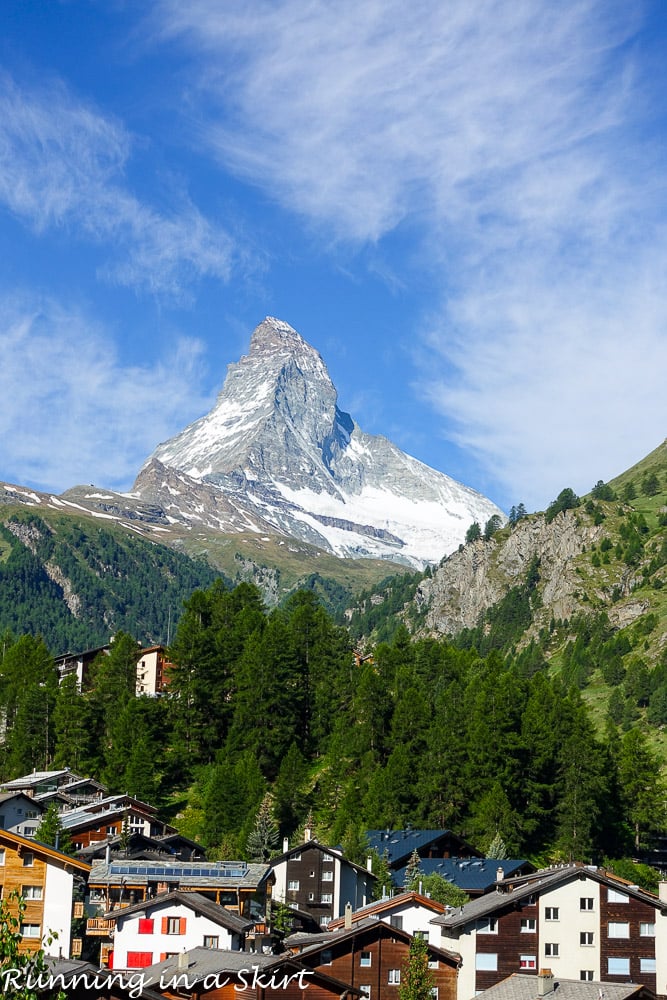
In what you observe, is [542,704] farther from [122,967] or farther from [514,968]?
[122,967]

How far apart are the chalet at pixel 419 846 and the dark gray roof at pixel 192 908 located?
86.7ft

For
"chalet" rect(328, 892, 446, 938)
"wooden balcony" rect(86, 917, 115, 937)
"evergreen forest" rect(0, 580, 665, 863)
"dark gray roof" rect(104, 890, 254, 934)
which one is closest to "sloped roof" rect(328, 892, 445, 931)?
"chalet" rect(328, 892, 446, 938)

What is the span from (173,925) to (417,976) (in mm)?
17778

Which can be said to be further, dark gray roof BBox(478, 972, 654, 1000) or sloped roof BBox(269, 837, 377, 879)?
sloped roof BBox(269, 837, 377, 879)

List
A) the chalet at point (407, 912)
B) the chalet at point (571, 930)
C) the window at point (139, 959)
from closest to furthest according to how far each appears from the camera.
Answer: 1. the window at point (139, 959)
2. the chalet at point (571, 930)
3. the chalet at point (407, 912)

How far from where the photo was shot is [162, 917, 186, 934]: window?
7219 cm

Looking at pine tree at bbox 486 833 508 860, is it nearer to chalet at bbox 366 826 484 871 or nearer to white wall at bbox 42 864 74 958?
chalet at bbox 366 826 484 871

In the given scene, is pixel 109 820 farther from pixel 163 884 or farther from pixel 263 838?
pixel 163 884

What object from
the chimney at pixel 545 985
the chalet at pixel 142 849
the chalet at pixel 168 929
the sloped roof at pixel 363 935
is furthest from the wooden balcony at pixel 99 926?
the chimney at pixel 545 985

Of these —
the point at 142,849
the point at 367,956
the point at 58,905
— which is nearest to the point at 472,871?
the point at 367,956

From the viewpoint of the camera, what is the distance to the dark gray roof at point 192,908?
71438 mm

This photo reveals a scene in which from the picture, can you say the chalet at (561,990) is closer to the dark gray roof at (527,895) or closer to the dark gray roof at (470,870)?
the dark gray roof at (527,895)

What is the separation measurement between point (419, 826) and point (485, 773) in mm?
8200

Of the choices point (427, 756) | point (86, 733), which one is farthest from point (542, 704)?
point (86, 733)
